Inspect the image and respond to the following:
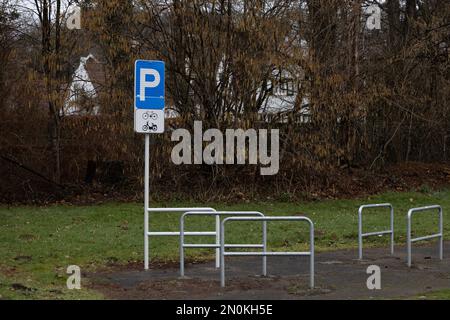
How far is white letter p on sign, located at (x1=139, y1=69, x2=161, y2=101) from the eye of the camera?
36.4ft

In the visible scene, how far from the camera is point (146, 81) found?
11148mm

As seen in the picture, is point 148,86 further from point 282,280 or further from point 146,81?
point 282,280

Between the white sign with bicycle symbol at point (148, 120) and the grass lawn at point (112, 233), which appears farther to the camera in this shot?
the white sign with bicycle symbol at point (148, 120)

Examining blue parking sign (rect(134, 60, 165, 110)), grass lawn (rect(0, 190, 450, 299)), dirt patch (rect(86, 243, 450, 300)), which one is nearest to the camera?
dirt patch (rect(86, 243, 450, 300))

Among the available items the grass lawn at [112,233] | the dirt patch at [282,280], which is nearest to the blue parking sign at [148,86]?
the dirt patch at [282,280]

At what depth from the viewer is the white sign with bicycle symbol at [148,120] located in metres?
11.1

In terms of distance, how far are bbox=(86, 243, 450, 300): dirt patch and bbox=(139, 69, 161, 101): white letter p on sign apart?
279 cm

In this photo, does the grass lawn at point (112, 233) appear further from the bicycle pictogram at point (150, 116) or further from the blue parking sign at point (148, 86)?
the blue parking sign at point (148, 86)

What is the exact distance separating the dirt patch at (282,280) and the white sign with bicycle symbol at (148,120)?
223 centimetres

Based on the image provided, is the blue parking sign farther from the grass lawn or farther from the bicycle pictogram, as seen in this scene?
the grass lawn

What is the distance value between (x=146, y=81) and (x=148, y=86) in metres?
0.09

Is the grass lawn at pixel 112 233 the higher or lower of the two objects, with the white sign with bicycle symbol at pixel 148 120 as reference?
lower

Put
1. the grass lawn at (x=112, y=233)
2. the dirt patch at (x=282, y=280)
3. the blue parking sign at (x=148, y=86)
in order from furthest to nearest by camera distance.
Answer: the blue parking sign at (x=148, y=86) → the grass lawn at (x=112, y=233) → the dirt patch at (x=282, y=280)

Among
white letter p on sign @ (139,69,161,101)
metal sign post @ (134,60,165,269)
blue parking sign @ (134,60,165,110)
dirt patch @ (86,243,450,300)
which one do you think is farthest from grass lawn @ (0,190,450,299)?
white letter p on sign @ (139,69,161,101)
